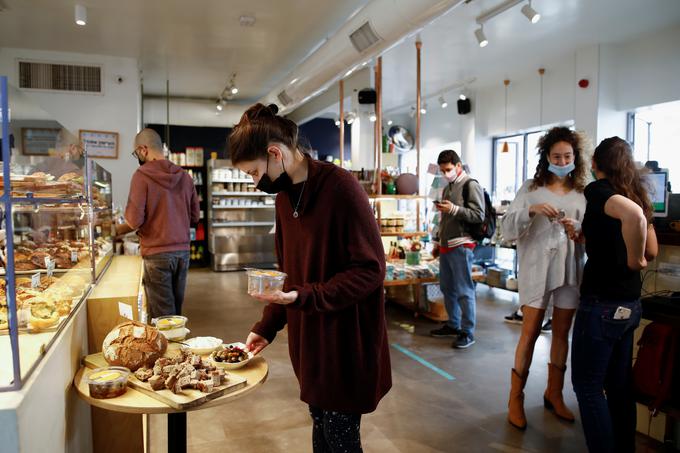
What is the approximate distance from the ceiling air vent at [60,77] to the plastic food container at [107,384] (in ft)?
21.7

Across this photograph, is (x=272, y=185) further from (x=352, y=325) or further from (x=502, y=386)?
(x=502, y=386)

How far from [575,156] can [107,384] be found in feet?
8.92

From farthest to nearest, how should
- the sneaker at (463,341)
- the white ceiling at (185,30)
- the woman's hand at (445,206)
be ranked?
the white ceiling at (185,30)
the sneaker at (463,341)
the woman's hand at (445,206)

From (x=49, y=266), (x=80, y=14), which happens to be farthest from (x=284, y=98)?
(x=49, y=266)

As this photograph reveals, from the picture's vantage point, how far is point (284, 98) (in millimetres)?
8219

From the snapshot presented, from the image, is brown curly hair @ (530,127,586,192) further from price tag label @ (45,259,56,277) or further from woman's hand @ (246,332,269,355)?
price tag label @ (45,259,56,277)

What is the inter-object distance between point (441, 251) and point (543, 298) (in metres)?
2.02

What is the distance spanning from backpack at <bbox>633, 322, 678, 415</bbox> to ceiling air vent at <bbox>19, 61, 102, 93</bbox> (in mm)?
7248

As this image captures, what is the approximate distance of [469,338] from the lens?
5.04m

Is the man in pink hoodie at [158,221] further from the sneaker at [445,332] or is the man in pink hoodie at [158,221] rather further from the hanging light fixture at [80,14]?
the sneaker at [445,332]

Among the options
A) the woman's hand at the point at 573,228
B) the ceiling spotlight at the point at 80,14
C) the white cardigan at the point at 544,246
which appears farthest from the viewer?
the ceiling spotlight at the point at 80,14

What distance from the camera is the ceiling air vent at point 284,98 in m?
8.02

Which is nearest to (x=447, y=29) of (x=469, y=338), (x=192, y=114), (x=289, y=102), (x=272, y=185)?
(x=289, y=102)

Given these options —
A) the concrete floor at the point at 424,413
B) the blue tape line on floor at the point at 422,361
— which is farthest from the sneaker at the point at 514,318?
the blue tape line on floor at the point at 422,361
